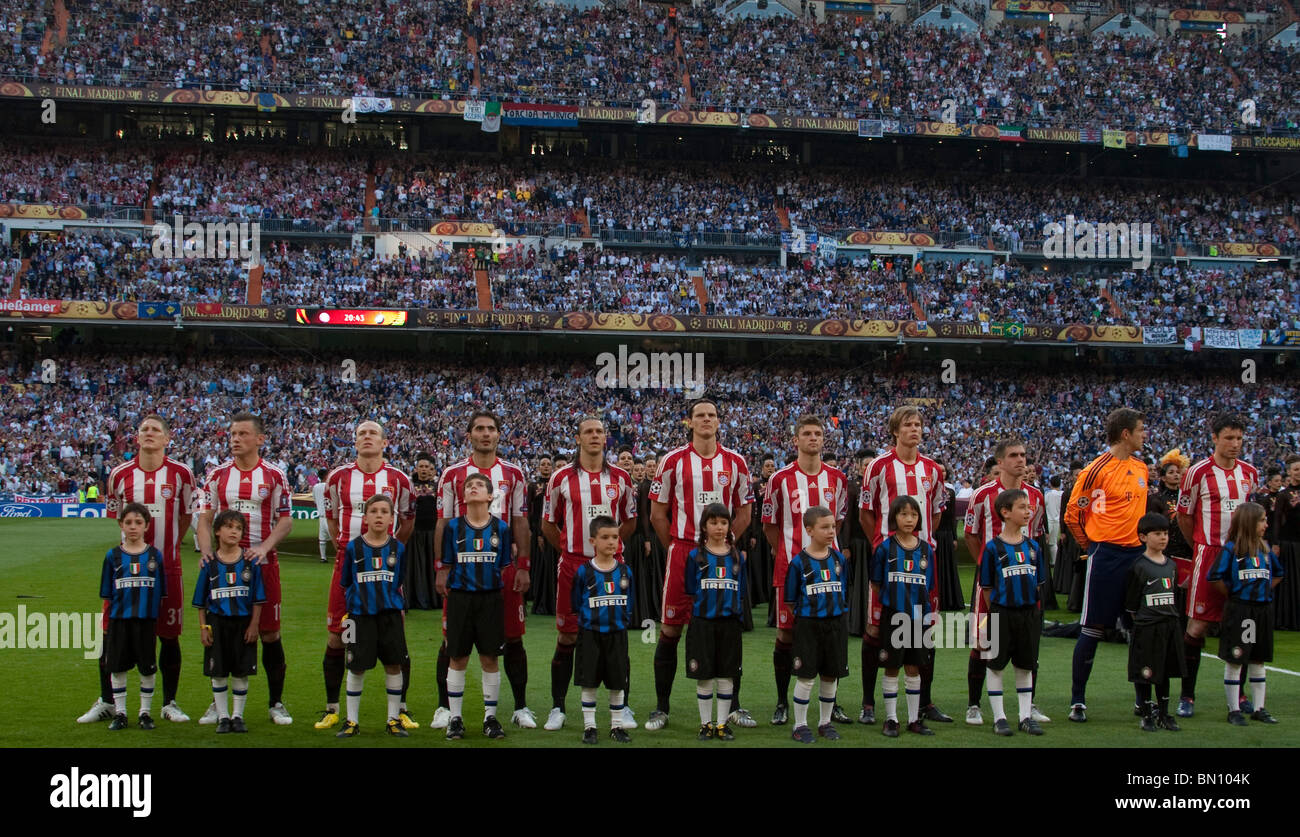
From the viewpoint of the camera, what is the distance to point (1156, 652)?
8.39 m

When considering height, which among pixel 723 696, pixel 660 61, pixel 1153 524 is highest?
pixel 660 61

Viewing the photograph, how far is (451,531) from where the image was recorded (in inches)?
310

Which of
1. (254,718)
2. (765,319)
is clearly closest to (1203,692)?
(254,718)

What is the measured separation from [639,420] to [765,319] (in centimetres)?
612

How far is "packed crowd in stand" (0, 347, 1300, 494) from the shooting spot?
117 feet

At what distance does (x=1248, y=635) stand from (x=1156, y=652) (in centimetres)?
81

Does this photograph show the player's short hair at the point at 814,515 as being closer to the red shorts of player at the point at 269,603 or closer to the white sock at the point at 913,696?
the white sock at the point at 913,696

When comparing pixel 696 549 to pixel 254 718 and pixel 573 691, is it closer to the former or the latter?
pixel 573 691

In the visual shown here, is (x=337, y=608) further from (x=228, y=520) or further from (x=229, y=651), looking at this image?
(x=228, y=520)

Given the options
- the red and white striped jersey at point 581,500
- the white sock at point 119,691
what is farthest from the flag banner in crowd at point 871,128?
the white sock at point 119,691

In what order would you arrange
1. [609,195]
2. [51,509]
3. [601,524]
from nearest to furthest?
[601,524] < [51,509] < [609,195]

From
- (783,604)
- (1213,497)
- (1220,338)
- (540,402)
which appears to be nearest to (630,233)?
(540,402)
